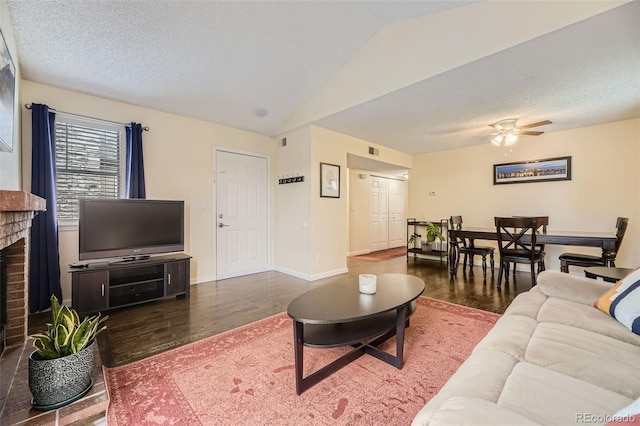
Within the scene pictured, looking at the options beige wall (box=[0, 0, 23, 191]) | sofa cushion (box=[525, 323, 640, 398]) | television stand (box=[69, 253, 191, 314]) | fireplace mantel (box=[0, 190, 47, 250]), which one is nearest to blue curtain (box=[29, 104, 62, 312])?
beige wall (box=[0, 0, 23, 191])

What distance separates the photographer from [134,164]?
11.3ft

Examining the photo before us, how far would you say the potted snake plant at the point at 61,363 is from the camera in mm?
1379

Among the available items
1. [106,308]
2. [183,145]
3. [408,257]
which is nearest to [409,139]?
[408,257]

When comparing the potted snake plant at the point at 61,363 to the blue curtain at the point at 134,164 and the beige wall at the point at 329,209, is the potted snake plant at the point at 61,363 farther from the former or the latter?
the beige wall at the point at 329,209

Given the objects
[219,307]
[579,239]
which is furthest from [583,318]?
[219,307]

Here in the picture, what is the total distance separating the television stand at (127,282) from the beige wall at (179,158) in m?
0.63

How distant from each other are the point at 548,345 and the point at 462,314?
164cm

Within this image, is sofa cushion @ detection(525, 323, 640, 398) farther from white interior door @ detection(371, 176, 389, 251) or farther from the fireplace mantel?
white interior door @ detection(371, 176, 389, 251)

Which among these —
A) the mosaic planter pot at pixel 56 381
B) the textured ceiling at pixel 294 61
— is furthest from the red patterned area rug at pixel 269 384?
the textured ceiling at pixel 294 61

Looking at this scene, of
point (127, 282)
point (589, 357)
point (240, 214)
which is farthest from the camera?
point (240, 214)

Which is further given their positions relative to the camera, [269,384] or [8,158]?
[8,158]

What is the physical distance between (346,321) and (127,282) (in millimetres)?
2686

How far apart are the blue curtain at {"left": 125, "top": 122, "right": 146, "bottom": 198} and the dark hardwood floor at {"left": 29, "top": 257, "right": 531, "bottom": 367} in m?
1.39

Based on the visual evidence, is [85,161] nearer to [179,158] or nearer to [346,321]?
[179,158]
